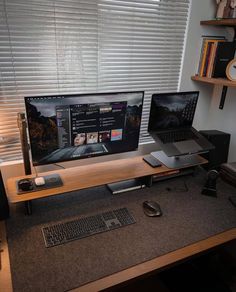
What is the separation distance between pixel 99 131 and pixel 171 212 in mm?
598

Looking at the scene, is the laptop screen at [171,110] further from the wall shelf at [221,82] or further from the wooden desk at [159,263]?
the wooden desk at [159,263]

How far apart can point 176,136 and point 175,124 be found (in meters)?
0.08

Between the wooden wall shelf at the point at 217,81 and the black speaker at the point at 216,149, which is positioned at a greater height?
the wooden wall shelf at the point at 217,81

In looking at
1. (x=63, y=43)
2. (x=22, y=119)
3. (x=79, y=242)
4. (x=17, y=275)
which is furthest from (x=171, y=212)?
(x=63, y=43)

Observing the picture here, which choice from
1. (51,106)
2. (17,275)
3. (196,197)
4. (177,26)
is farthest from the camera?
(177,26)

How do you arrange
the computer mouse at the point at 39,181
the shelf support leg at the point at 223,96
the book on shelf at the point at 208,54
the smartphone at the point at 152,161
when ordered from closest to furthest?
the computer mouse at the point at 39,181 → the smartphone at the point at 152,161 → the book on shelf at the point at 208,54 → the shelf support leg at the point at 223,96

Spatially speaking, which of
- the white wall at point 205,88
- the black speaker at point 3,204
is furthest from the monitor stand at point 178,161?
the black speaker at point 3,204

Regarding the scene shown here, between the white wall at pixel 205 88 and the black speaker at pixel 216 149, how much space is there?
1.02 feet

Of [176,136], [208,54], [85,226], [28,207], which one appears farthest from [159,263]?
[208,54]

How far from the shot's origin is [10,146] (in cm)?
158

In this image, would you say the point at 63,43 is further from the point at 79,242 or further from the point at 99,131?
the point at 79,242

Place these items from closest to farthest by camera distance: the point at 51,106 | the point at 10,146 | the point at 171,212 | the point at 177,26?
the point at 51,106, the point at 171,212, the point at 10,146, the point at 177,26

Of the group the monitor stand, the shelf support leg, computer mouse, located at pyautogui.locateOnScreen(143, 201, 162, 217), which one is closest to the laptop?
the monitor stand

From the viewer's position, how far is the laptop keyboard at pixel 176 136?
159 centimetres
